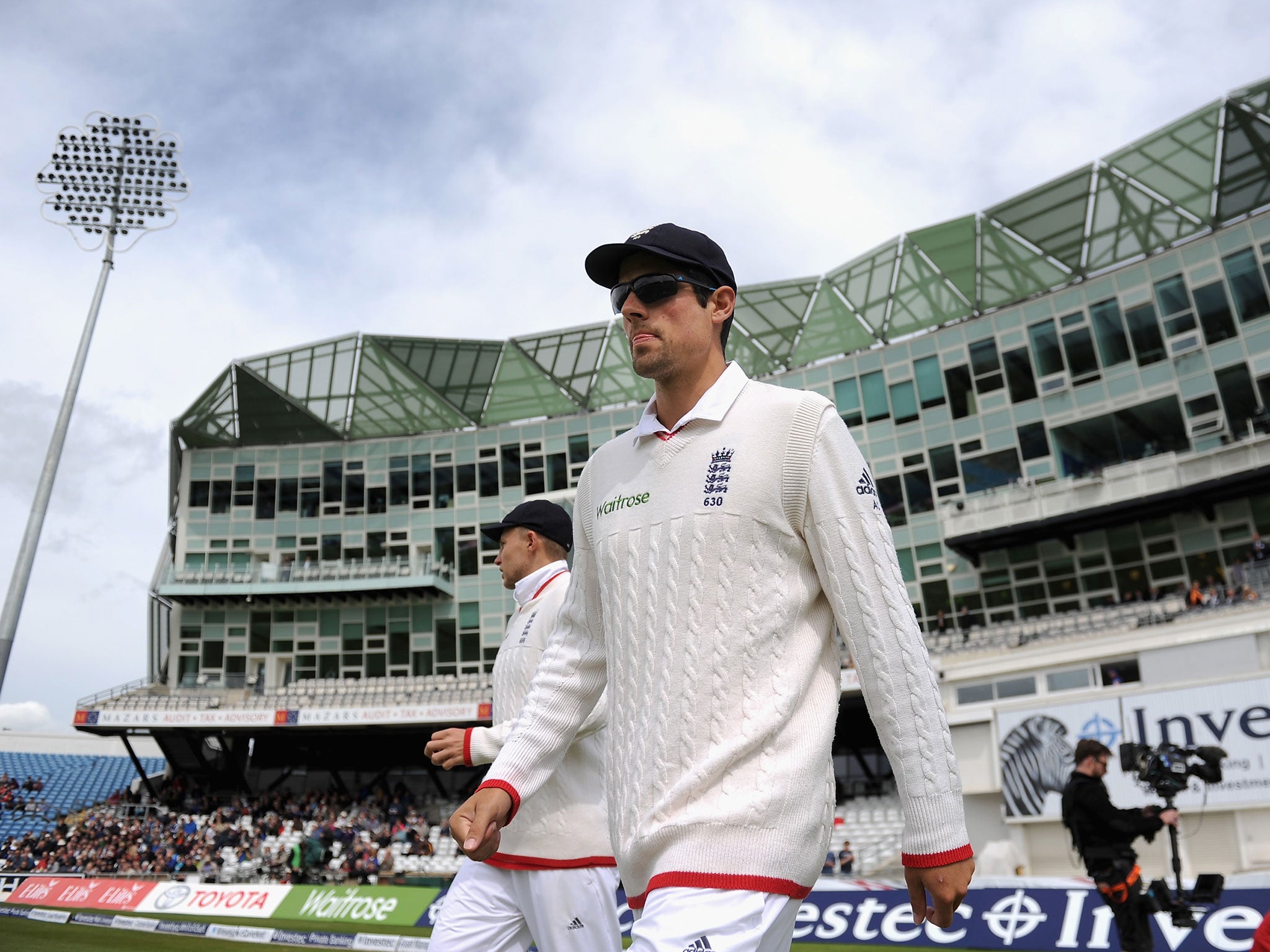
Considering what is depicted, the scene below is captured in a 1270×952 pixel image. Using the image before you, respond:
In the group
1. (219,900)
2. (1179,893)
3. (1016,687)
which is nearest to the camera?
(1179,893)

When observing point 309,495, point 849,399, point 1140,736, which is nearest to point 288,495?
point 309,495

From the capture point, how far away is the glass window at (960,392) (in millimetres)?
38281

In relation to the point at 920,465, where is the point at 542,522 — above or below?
below

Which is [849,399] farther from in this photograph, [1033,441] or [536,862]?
[536,862]

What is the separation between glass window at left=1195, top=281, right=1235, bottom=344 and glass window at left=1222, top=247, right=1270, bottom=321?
34 cm

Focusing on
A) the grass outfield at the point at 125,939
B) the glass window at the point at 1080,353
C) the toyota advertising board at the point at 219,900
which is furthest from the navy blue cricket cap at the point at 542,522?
the glass window at the point at 1080,353

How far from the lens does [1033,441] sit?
36.4 metres

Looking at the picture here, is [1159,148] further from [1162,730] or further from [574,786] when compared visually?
[574,786]

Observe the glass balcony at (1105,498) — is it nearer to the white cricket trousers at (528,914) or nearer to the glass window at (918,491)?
the glass window at (918,491)

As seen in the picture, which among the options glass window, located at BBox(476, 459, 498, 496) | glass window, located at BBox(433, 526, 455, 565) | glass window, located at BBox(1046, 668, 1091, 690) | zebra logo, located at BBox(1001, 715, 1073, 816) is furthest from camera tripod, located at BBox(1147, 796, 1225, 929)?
glass window, located at BBox(476, 459, 498, 496)

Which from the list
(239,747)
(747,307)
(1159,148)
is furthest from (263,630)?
(1159,148)

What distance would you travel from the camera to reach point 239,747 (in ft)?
141

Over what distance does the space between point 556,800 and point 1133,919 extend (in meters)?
5.48

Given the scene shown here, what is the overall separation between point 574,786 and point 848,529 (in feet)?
8.53
